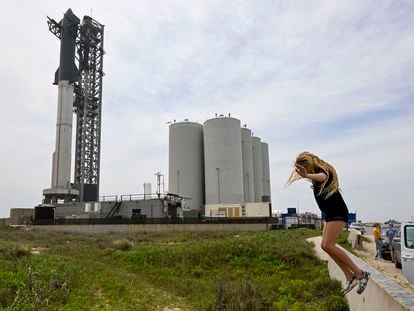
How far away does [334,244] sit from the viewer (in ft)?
14.9

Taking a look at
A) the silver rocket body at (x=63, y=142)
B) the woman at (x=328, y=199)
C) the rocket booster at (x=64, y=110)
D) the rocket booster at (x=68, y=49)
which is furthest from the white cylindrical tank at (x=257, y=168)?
the woman at (x=328, y=199)

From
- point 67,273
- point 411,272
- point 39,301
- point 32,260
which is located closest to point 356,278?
point 411,272

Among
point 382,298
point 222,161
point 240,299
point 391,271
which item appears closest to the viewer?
point 382,298

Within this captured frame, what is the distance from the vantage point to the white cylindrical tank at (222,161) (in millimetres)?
58250

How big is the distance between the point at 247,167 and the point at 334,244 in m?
63.9

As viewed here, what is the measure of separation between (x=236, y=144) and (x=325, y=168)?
5689cm

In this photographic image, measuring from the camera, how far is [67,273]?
12.2 m

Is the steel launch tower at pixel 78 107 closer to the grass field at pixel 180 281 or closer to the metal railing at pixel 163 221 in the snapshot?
the metal railing at pixel 163 221

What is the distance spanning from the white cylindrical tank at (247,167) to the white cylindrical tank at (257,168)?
4207mm

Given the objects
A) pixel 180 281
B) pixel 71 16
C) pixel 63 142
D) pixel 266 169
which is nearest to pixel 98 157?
pixel 63 142

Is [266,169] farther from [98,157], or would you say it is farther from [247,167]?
[98,157]

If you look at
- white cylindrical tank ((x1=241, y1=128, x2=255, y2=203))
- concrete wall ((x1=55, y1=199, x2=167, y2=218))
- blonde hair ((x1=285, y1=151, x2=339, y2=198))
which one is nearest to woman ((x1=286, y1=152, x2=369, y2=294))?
blonde hair ((x1=285, y1=151, x2=339, y2=198))

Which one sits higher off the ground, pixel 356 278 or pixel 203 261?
pixel 356 278

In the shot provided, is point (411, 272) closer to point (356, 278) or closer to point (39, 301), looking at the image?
point (356, 278)
